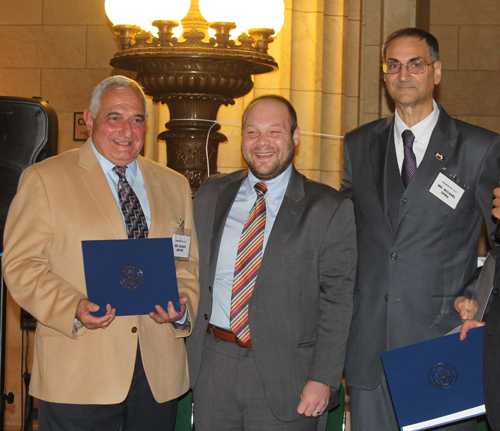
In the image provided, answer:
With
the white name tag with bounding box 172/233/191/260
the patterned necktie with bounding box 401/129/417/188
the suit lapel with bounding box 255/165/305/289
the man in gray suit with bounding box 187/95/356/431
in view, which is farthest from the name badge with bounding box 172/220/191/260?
the patterned necktie with bounding box 401/129/417/188

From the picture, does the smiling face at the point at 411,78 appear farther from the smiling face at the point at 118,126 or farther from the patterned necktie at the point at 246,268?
the smiling face at the point at 118,126

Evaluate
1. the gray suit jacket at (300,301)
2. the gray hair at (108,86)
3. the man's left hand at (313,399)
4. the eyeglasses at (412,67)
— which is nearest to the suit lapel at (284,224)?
the gray suit jacket at (300,301)

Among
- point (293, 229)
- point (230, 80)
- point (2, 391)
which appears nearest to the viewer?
point (293, 229)

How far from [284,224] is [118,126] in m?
0.76

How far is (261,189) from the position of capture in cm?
254

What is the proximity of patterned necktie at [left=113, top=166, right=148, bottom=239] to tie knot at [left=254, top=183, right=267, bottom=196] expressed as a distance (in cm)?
48

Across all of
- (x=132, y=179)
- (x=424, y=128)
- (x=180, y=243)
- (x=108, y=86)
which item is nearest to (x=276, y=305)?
(x=180, y=243)

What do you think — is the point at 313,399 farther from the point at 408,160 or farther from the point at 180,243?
the point at 408,160

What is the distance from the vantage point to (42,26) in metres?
5.24

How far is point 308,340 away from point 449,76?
381cm

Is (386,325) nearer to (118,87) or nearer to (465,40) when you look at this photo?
(118,87)

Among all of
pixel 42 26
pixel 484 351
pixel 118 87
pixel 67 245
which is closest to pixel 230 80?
pixel 118 87

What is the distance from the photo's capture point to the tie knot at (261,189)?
2.54 meters

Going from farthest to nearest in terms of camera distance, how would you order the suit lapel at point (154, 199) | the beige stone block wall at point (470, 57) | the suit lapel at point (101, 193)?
the beige stone block wall at point (470, 57) → the suit lapel at point (154, 199) → the suit lapel at point (101, 193)
